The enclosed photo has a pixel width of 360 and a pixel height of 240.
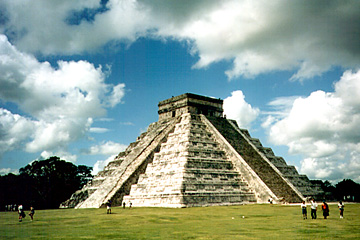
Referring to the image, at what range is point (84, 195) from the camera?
3594 centimetres

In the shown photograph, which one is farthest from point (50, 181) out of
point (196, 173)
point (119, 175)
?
point (196, 173)

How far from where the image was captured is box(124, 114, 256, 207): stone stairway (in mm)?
26688

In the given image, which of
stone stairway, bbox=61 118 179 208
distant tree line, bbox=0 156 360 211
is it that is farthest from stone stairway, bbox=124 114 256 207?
distant tree line, bbox=0 156 360 211

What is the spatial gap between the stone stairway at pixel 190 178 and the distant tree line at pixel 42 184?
23631 millimetres

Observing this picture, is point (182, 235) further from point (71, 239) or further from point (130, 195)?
point (130, 195)

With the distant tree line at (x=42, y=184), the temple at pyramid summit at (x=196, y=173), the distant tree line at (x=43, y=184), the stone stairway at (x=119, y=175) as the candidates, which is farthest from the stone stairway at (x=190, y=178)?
the distant tree line at (x=42, y=184)

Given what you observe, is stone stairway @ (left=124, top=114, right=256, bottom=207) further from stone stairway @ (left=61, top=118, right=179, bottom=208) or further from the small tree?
the small tree

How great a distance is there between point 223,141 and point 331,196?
1296 cm

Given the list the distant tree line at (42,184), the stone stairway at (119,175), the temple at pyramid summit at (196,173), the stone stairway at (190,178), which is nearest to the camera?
the stone stairway at (190,178)

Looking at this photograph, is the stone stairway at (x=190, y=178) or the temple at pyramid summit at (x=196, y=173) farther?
the temple at pyramid summit at (x=196, y=173)

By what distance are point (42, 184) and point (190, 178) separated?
3331cm

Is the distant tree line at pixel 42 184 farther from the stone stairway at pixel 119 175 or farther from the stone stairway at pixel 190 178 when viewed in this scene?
the stone stairway at pixel 190 178

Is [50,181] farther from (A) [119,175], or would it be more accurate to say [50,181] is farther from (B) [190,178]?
(B) [190,178]

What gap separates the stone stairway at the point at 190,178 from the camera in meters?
26.7
